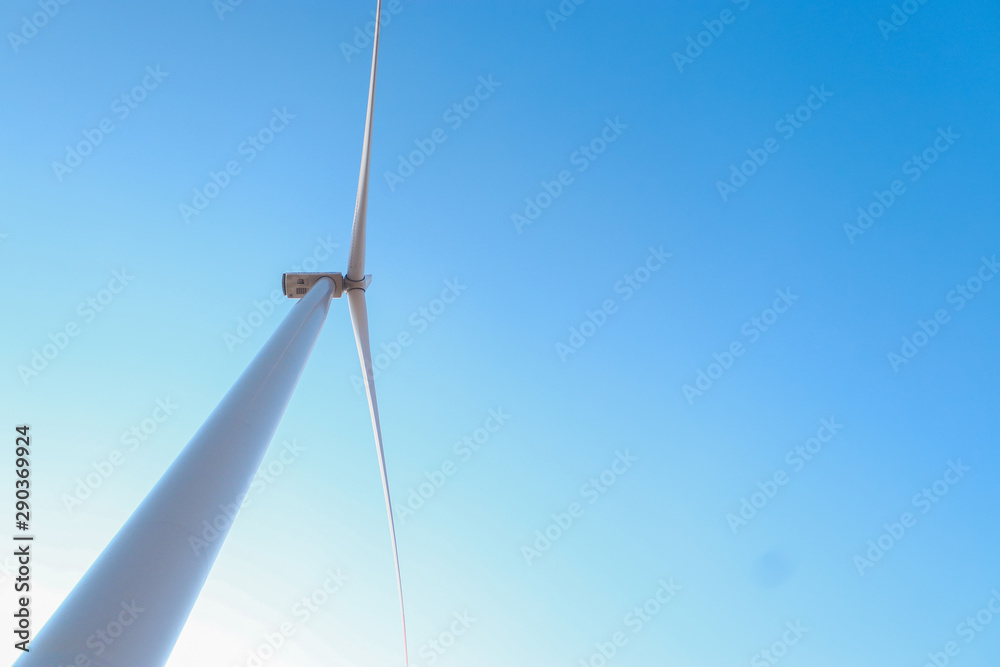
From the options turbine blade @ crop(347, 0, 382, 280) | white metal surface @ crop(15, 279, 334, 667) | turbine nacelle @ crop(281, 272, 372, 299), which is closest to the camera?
white metal surface @ crop(15, 279, 334, 667)

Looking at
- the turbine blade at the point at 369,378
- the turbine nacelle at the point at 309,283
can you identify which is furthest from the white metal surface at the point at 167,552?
the turbine nacelle at the point at 309,283

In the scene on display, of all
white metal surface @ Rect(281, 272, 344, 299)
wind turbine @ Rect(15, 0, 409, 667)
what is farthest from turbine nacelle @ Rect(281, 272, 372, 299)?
wind turbine @ Rect(15, 0, 409, 667)

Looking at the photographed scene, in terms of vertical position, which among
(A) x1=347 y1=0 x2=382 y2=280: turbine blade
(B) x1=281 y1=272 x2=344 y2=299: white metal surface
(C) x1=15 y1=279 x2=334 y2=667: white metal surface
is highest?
(A) x1=347 y1=0 x2=382 y2=280: turbine blade

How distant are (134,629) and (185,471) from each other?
7.12 feet

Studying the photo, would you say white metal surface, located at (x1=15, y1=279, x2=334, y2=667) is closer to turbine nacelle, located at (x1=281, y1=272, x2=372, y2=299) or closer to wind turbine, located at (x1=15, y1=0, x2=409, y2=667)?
wind turbine, located at (x1=15, y1=0, x2=409, y2=667)

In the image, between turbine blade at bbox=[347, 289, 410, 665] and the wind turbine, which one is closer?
the wind turbine

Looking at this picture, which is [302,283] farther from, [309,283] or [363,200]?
[363,200]

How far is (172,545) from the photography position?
651 centimetres

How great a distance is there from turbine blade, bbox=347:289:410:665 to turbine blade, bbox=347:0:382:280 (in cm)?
70

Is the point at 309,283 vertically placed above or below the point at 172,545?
above

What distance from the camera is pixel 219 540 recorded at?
7.11m

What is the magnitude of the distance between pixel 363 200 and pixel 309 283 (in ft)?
11.2

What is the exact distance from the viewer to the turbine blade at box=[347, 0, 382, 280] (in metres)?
14.9

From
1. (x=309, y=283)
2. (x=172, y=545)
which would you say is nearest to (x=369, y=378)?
(x=309, y=283)
